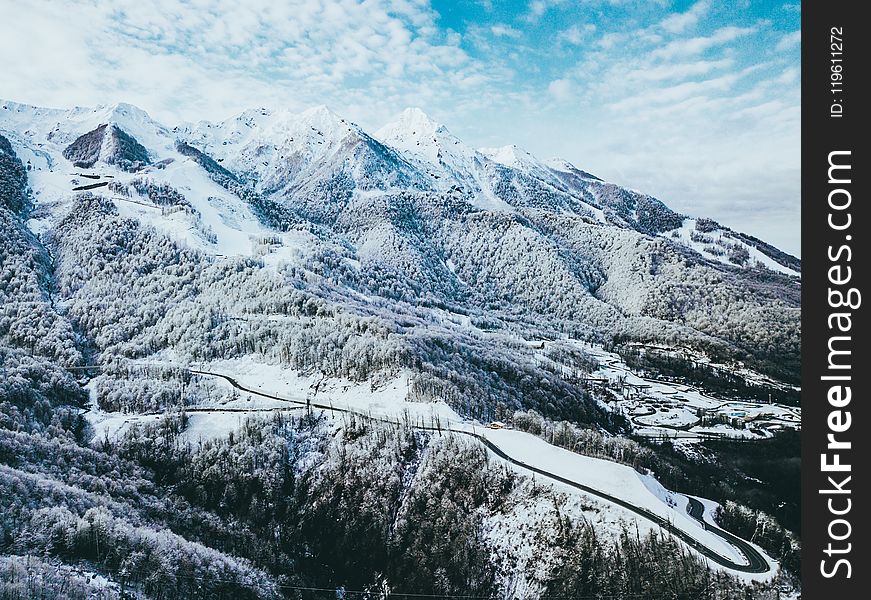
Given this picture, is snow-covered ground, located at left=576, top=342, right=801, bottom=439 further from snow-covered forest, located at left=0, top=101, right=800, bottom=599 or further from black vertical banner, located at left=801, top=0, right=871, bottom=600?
black vertical banner, located at left=801, top=0, right=871, bottom=600

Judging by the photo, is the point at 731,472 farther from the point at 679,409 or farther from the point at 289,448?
the point at 289,448

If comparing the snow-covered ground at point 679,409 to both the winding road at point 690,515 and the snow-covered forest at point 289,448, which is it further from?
the winding road at point 690,515

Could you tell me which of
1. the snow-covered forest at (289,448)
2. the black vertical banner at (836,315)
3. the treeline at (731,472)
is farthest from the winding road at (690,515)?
the black vertical banner at (836,315)

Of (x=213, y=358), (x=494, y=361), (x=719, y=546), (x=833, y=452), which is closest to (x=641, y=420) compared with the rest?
(x=494, y=361)

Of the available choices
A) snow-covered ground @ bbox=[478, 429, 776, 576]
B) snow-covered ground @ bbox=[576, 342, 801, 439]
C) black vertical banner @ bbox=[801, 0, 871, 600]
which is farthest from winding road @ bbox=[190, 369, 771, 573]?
snow-covered ground @ bbox=[576, 342, 801, 439]

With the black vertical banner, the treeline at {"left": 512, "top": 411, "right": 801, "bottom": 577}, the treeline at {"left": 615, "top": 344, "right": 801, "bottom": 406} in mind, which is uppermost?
the black vertical banner

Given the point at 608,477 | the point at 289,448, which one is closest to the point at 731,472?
the point at 608,477

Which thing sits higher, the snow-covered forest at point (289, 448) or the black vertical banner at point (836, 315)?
the black vertical banner at point (836, 315)

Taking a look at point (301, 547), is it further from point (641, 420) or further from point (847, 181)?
point (641, 420)

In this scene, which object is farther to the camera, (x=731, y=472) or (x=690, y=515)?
(x=731, y=472)
